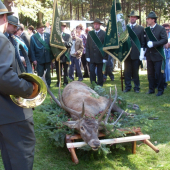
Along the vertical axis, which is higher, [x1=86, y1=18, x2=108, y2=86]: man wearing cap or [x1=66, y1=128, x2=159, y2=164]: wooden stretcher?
[x1=86, y1=18, x2=108, y2=86]: man wearing cap

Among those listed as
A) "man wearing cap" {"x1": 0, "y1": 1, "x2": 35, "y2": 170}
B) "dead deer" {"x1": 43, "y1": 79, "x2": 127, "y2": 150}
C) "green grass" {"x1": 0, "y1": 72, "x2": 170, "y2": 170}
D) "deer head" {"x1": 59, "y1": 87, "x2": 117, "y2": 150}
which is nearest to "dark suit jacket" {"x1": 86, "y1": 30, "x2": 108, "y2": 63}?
"dead deer" {"x1": 43, "y1": 79, "x2": 127, "y2": 150}

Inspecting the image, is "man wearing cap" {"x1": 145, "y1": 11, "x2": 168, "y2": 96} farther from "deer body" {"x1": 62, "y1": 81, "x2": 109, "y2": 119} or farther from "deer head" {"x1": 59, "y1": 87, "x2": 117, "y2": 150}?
"deer head" {"x1": 59, "y1": 87, "x2": 117, "y2": 150}

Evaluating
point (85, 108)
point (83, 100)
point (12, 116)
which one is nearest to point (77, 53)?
point (83, 100)

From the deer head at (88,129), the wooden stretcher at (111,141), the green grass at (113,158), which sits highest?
the deer head at (88,129)

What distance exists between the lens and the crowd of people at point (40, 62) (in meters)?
2.24

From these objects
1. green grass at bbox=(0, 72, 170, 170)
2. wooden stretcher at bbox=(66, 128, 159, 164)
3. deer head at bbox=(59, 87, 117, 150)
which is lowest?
green grass at bbox=(0, 72, 170, 170)

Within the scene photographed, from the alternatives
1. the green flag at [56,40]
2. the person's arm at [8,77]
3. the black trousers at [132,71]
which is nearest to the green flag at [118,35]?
the black trousers at [132,71]

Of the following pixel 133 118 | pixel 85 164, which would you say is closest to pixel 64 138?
pixel 85 164

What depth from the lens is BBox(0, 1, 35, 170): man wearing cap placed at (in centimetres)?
213

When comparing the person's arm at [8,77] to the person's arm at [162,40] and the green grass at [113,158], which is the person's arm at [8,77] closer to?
the green grass at [113,158]

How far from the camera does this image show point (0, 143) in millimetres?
2551

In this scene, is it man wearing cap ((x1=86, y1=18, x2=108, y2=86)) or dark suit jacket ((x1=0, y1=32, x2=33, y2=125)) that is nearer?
dark suit jacket ((x1=0, y1=32, x2=33, y2=125))

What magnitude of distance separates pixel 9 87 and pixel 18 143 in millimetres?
637

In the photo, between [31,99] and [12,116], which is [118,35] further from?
[12,116]
